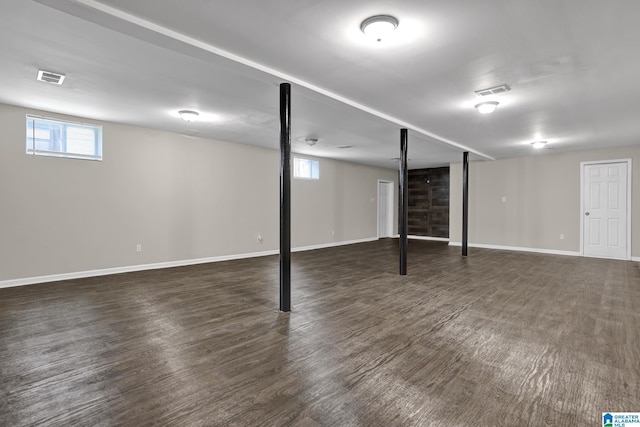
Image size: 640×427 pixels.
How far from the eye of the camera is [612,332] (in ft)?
9.80

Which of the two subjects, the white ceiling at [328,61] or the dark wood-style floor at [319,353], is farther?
the white ceiling at [328,61]

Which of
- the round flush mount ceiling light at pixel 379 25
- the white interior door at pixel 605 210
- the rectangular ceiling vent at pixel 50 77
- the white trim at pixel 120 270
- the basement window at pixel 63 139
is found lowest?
the white trim at pixel 120 270

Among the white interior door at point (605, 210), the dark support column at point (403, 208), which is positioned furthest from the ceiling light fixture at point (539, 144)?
the dark support column at point (403, 208)

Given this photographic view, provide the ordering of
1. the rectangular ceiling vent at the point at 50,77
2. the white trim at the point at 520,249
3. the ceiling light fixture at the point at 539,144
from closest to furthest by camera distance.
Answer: the rectangular ceiling vent at the point at 50,77, the ceiling light fixture at the point at 539,144, the white trim at the point at 520,249

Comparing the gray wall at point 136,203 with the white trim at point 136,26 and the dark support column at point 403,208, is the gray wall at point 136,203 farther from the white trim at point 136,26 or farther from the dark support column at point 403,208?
the white trim at point 136,26

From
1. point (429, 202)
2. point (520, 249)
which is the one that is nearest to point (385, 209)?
point (429, 202)

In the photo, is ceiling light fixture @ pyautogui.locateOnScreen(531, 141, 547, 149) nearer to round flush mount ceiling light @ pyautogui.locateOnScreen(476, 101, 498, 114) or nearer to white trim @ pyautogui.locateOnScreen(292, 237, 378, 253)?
round flush mount ceiling light @ pyautogui.locateOnScreen(476, 101, 498, 114)

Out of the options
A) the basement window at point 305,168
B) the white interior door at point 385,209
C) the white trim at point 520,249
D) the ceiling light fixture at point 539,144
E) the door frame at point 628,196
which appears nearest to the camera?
the ceiling light fixture at point 539,144

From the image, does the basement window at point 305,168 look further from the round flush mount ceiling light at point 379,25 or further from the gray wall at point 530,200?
the round flush mount ceiling light at point 379,25

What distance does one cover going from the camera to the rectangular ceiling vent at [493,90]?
3.63m

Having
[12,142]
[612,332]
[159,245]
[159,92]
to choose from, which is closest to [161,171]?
[159,245]

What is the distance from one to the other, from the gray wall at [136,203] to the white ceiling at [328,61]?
32.2 inches

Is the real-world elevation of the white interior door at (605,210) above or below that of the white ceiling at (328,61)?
below

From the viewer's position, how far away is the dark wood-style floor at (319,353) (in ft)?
6.02
